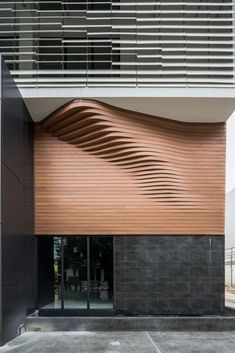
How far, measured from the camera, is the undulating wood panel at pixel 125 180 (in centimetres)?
1323

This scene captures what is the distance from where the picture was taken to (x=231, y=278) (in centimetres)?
2533

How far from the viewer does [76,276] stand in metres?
13.3

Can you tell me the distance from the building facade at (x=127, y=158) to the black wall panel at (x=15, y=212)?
0.56 feet

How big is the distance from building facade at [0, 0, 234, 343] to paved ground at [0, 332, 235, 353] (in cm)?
121

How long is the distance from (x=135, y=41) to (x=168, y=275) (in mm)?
6955

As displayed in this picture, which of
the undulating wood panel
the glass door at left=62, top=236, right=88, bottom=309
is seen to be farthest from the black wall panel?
the glass door at left=62, top=236, right=88, bottom=309

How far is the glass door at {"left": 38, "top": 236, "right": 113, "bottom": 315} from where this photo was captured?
43.2 ft

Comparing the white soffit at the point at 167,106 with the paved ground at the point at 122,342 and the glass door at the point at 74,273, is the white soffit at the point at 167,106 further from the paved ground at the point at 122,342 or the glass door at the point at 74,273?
A: the paved ground at the point at 122,342

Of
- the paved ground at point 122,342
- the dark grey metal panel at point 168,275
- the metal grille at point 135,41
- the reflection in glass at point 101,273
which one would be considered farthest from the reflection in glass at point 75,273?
the metal grille at point 135,41

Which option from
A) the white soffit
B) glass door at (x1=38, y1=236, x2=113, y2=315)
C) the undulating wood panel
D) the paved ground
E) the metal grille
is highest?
the metal grille

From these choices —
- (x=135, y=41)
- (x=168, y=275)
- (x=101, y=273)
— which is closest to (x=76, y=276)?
(x=101, y=273)

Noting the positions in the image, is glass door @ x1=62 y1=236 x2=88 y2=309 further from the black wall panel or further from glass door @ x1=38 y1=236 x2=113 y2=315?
the black wall panel

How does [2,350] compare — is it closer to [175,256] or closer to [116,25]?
[175,256]

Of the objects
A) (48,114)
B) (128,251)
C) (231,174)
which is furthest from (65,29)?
(231,174)
